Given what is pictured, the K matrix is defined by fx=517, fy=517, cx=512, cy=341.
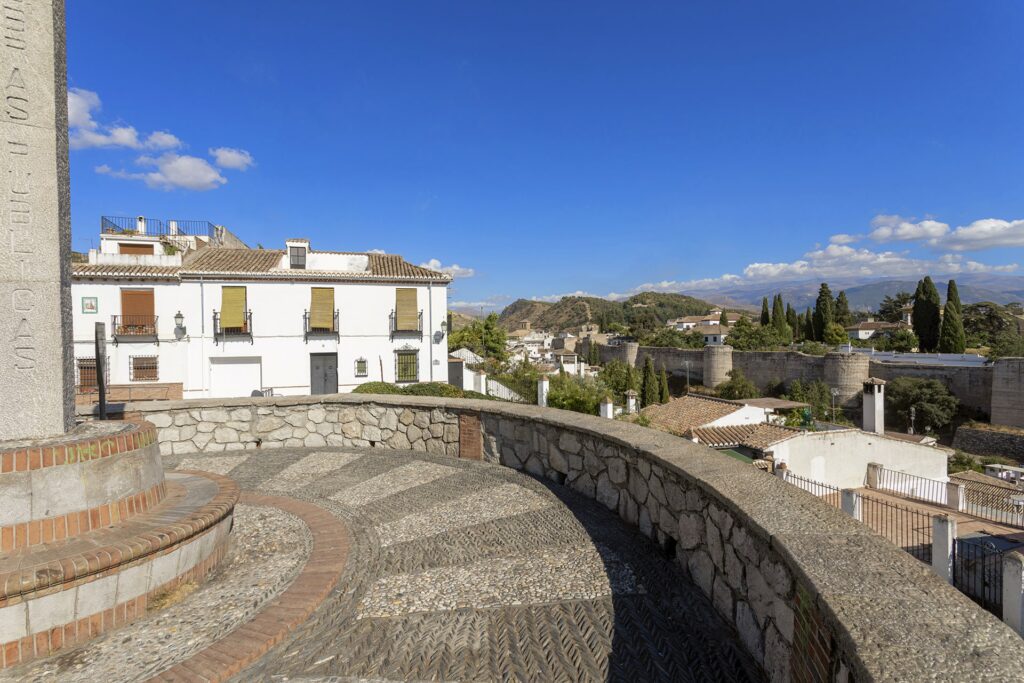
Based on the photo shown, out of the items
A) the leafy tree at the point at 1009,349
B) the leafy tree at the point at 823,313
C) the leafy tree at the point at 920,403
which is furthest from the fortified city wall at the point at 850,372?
the leafy tree at the point at 823,313

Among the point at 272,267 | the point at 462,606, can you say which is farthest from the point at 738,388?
the point at 462,606

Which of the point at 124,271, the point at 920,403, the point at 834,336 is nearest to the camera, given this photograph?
the point at 124,271

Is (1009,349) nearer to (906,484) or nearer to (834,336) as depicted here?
(834,336)

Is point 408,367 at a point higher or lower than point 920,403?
higher

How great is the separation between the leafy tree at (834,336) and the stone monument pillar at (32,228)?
2306 inches

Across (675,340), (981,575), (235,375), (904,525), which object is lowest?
(904,525)

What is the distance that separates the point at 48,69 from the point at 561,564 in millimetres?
4473

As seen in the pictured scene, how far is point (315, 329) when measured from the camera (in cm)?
1994

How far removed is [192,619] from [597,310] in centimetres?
13711

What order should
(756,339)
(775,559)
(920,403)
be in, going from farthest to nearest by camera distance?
1. (756,339)
2. (920,403)
3. (775,559)

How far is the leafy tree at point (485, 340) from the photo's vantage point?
31.2 meters

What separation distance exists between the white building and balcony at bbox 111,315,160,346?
0.12ft

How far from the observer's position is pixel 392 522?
164 inches

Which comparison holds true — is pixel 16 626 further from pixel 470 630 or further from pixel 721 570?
pixel 721 570
